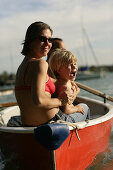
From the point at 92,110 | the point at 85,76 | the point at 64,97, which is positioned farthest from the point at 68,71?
the point at 85,76

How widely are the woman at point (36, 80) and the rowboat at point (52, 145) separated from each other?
0.63ft

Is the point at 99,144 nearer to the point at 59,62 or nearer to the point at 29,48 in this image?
the point at 59,62

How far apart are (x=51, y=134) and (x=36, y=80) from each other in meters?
0.52

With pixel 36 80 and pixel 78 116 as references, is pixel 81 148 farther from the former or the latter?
pixel 36 80

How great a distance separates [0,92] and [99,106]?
1728cm

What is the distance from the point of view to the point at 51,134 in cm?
243

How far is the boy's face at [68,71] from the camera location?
2.97 meters

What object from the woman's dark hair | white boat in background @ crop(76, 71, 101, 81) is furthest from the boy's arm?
white boat in background @ crop(76, 71, 101, 81)

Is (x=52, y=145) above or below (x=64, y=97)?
below

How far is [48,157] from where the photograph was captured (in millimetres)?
2705

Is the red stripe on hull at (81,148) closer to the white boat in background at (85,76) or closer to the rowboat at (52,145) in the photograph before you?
the rowboat at (52,145)

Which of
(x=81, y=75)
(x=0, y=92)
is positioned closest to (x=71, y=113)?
(x=0, y=92)

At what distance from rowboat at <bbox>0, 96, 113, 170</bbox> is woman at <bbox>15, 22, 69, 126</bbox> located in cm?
19

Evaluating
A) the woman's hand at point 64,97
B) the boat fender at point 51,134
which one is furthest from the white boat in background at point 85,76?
the boat fender at point 51,134
